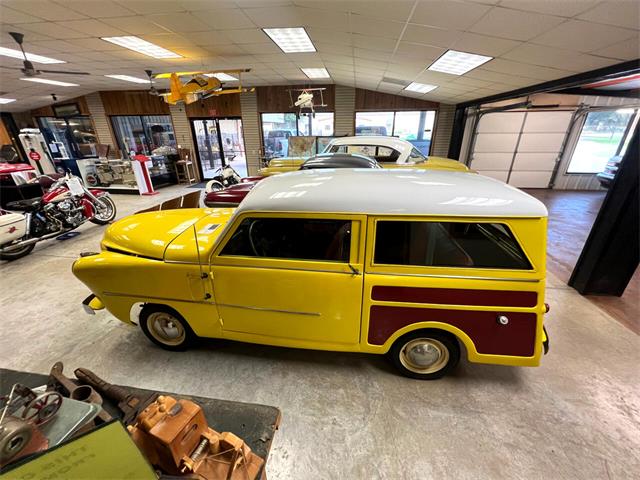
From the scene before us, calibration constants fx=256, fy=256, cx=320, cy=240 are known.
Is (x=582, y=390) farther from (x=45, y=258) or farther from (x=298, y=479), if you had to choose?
(x=45, y=258)

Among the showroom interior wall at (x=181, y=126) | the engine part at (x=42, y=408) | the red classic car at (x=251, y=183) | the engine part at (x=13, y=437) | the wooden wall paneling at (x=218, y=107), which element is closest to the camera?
the engine part at (x=13, y=437)

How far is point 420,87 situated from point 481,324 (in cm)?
760

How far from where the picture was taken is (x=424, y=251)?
5.96 ft

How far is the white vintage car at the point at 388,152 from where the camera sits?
19.9 ft

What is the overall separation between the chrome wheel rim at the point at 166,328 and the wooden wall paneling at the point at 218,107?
997 cm

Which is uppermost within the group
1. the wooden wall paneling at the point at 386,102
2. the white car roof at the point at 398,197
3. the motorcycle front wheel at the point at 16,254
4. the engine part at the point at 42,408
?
the wooden wall paneling at the point at 386,102

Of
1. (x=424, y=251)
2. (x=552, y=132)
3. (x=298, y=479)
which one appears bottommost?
(x=298, y=479)

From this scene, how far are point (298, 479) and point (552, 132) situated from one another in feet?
37.4

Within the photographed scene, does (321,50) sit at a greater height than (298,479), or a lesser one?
greater

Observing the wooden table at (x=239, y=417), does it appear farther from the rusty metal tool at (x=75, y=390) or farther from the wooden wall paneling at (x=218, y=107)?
the wooden wall paneling at (x=218, y=107)

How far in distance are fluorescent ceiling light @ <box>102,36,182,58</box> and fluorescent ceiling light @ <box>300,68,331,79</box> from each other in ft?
11.2

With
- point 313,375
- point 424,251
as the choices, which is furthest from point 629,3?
point 313,375

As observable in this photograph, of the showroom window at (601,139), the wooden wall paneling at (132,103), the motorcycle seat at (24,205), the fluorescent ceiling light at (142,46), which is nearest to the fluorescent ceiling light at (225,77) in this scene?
the fluorescent ceiling light at (142,46)

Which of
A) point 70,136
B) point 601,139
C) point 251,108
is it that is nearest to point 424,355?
point 251,108
